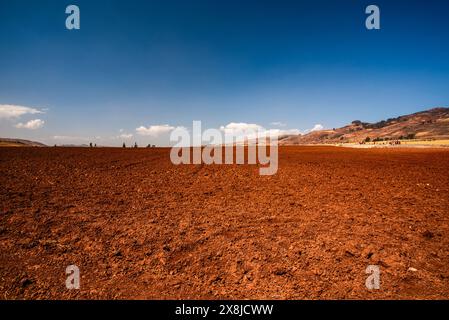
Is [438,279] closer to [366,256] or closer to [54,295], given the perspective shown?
[366,256]

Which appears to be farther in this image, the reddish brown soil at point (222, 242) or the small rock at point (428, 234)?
the small rock at point (428, 234)

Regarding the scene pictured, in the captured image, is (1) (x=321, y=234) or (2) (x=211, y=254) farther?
(1) (x=321, y=234)

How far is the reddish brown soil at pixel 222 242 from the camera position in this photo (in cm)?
443

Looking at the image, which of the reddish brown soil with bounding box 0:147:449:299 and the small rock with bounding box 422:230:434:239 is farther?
the small rock with bounding box 422:230:434:239

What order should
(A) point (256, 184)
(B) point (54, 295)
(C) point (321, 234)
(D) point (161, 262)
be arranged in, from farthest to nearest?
(A) point (256, 184), (C) point (321, 234), (D) point (161, 262), (B) point (54, 295)

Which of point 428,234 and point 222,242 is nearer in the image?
point 222,242

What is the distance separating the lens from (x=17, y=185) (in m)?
11.7

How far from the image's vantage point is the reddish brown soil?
4430 millimetres

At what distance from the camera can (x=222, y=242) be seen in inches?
243

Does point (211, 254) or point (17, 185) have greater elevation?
point (17, 185)
